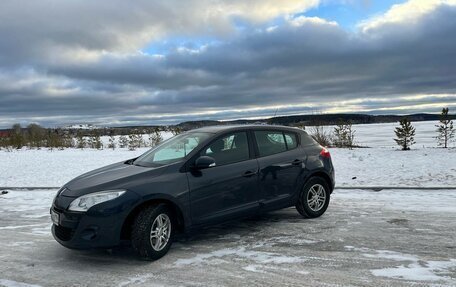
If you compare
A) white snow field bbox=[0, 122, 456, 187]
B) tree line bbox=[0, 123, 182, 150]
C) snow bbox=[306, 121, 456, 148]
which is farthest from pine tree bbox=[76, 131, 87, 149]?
snow bbox=[306, 121, 456, 148]

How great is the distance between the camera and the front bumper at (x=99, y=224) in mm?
4367

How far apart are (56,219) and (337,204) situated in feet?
16.8

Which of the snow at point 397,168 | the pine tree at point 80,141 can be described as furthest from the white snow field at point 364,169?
the pine tree at point 80,141

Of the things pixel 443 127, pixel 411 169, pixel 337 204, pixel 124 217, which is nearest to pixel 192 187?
pixel 124 217

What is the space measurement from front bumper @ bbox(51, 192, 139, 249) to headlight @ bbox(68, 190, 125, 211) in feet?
0.17

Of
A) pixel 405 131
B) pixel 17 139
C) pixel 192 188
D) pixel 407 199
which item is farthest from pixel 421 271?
pixel 17 139

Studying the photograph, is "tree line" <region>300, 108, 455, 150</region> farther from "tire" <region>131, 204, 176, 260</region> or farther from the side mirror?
"tire" <region>131, 204, 176, 260</region>

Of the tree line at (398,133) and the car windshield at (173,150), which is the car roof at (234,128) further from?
the tree line at (398,133)

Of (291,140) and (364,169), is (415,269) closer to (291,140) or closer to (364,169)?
(291,140)

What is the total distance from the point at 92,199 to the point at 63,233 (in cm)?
56

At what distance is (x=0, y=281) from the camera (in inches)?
165

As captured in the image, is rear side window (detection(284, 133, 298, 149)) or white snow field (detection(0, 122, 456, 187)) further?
white snow field (detection(0, 122, 456, 187))

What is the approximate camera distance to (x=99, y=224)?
4367mm

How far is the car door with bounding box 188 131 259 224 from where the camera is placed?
5.03 meters
